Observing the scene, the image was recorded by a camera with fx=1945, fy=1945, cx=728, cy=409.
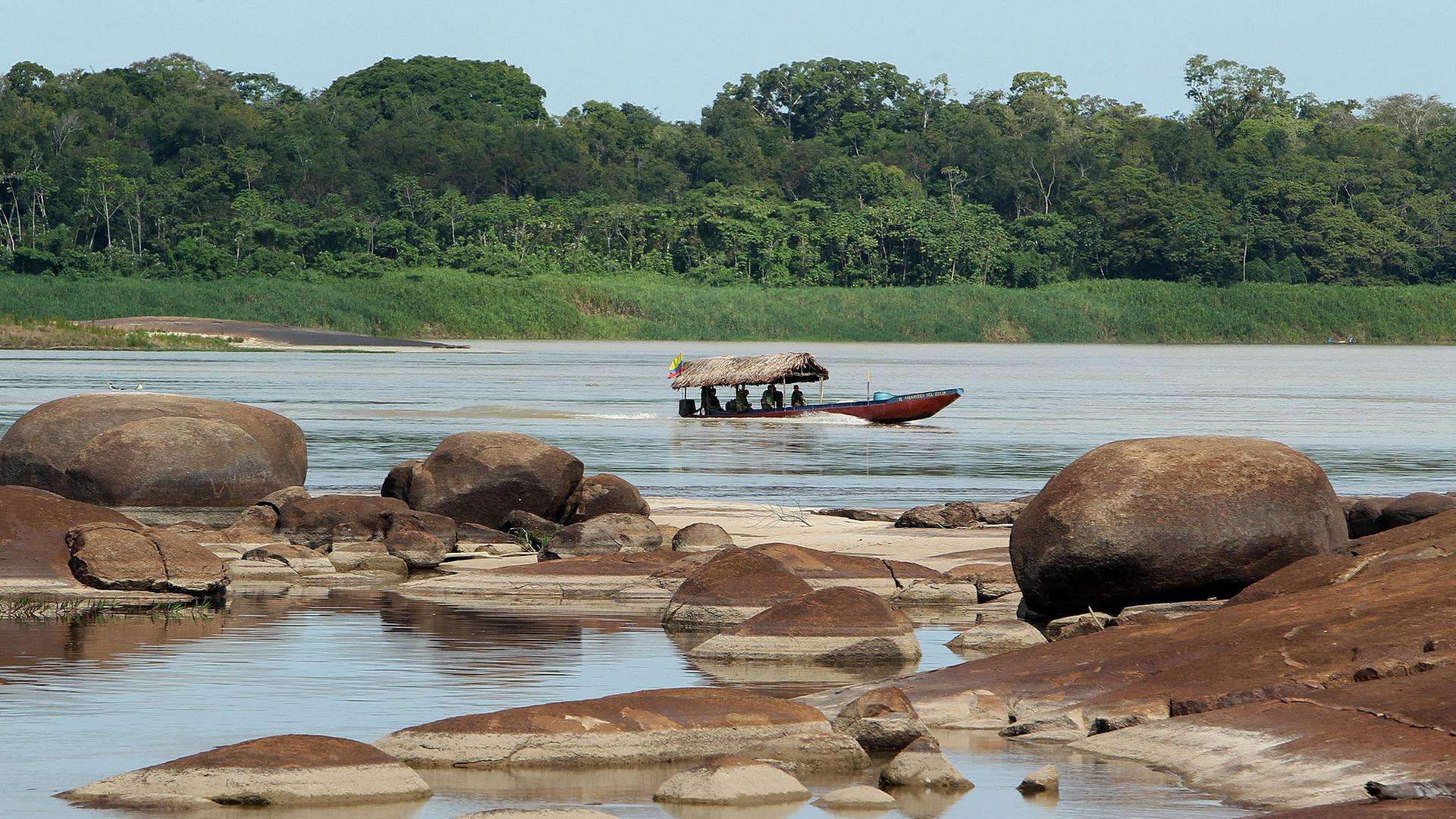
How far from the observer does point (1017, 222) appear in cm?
12225

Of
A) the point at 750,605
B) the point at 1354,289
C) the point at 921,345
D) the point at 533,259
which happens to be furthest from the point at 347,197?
the point at 750,605

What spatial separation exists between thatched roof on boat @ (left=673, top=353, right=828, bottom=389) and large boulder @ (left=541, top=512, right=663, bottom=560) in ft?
80.8

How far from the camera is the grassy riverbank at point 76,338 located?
298 feet

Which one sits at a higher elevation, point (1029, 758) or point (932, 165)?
point (932, 165)

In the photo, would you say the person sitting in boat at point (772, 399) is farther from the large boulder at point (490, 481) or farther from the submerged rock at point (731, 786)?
the submerged rock at point (731, 786)

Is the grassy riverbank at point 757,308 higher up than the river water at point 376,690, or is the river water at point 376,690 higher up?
the grassy riverbank at point 757,308

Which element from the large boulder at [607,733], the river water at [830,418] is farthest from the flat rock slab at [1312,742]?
the river water at [830,418]

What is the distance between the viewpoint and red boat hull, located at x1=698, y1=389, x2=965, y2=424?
46.9 metres

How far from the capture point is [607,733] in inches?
381

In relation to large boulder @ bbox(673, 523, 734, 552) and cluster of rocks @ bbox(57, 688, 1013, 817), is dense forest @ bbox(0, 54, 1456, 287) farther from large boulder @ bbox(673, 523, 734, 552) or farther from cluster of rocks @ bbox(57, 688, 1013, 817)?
cluster of rocks @ bbox(57, 688, 1013, 817)

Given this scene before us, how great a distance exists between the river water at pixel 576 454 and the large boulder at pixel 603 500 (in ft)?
14.8

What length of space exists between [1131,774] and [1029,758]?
0.68 m

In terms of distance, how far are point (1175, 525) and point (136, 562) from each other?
8162 millimetres

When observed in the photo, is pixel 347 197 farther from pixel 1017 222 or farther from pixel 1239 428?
pixel 1239 428
